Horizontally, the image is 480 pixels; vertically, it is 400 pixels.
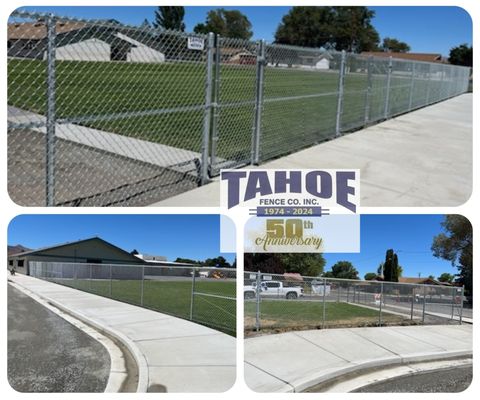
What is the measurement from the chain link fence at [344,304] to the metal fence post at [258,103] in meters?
2.39

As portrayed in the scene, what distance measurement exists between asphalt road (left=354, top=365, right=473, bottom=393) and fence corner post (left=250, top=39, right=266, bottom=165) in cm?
438

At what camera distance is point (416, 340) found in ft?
22.4

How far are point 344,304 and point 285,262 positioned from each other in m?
4.71

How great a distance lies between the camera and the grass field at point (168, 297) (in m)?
7.55

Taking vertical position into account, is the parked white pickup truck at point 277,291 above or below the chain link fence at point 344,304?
above

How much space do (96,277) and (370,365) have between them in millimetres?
5441

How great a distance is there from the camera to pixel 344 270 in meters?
5.68

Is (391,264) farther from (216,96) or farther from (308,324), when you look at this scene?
(216,96)

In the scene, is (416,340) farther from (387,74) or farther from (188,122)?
(387,74)

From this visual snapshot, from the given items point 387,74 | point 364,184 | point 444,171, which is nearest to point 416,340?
point 364,184

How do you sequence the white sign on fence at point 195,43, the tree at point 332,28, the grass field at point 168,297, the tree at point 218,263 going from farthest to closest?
the tree at point 332,28 < the grass field at point 168,297 < the white sign on fence at point 195,43 < the tree at point 218,263

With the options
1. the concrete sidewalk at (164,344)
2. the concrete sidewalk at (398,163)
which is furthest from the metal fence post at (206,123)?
the concrete sidewalk at (164,344)

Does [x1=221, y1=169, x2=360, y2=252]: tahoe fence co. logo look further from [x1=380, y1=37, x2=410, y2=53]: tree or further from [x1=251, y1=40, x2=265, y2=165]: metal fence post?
[x1=380, y1=37, x2=410, y2=53]: tree

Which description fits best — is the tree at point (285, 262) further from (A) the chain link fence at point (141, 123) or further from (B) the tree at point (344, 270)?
(A) the chain link fence at point (141, 123)
